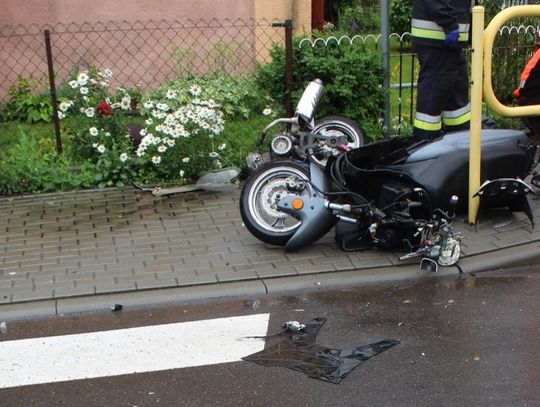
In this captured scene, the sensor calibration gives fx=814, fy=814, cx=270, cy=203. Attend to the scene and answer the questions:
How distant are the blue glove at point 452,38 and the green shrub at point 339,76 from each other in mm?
1458

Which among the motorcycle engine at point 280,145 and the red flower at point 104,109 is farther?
the red flower at point 104,109

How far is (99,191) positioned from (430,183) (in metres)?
3.40

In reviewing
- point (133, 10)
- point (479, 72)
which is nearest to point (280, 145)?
point (479, 72)

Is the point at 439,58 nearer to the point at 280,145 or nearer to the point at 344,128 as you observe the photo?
the point at 344,128

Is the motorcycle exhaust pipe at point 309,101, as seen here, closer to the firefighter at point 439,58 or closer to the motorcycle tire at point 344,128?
the motorcycle tire at point 344,128

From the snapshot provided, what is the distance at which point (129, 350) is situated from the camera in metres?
4.69

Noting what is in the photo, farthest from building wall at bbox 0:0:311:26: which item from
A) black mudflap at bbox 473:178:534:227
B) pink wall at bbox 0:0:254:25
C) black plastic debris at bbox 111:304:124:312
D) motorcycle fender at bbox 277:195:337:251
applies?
black plastic debris at bbox 111:304:124:312

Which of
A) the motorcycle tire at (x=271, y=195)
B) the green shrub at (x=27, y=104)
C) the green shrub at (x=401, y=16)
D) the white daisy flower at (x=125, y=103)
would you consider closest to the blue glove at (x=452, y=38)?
the motorcycle tire at (x=271, y=195)

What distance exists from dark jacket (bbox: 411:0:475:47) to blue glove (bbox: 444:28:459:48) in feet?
0.09

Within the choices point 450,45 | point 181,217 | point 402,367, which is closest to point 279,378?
point 402,367

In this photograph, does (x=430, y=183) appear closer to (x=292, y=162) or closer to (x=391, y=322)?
(x=292, y=162)

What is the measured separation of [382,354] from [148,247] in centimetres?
244

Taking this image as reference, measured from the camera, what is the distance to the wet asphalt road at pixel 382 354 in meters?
4.04

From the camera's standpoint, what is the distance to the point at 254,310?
17.1 ft
